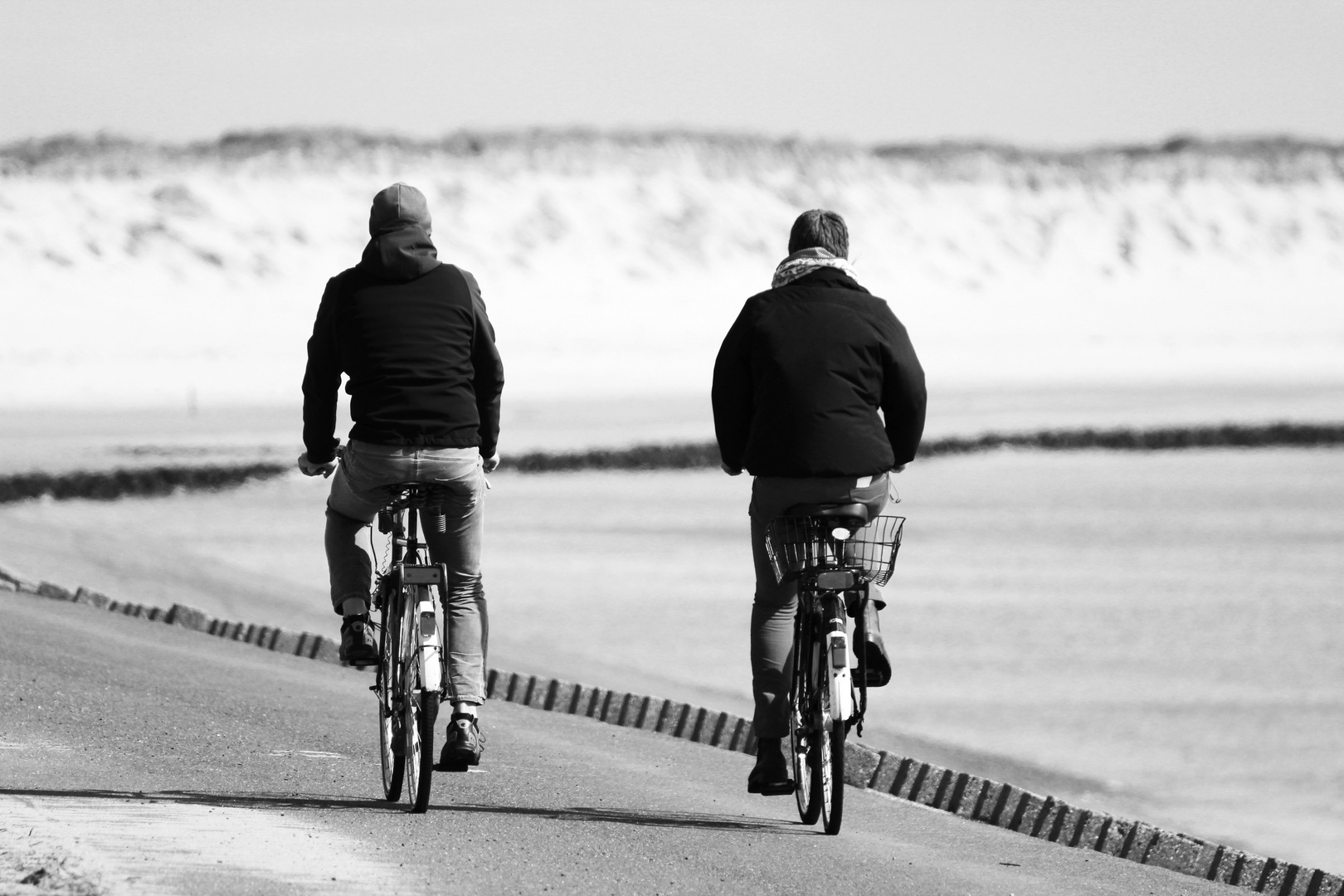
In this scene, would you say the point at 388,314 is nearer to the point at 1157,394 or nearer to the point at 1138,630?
the point at 1138,630

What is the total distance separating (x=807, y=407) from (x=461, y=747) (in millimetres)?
1321

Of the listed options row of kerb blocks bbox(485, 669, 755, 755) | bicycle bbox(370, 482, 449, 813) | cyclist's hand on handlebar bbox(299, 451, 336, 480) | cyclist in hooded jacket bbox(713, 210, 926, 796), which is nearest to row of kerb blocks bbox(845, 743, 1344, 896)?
row of kerb blocks bbox(485, 669, 755, 755)

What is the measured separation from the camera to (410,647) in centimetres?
558

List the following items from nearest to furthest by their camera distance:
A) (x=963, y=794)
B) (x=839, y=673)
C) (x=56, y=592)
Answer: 1. (x=839, y=673)
2. (x=963, y=794)
3. (x=56, y=592)

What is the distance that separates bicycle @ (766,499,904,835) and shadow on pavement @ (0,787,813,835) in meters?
0.36

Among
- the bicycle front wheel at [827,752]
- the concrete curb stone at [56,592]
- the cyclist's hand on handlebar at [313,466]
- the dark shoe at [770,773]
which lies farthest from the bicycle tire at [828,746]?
the concrete curb stone at [56,592]

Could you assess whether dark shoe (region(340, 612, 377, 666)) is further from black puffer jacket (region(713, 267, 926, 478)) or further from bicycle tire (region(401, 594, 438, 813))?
black puffer jacket (region(713, 267, 926, 478))

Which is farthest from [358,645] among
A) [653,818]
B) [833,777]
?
[833,777]

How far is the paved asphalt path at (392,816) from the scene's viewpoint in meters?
5.00

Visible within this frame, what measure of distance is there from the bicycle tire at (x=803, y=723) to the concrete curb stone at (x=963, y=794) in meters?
1.07

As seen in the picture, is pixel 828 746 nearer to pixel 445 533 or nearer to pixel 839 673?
pixel 839 673

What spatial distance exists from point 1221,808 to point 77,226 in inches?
3485

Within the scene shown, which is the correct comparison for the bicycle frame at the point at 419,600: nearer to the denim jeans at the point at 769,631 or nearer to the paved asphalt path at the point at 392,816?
the paved asphalt path at the point at 392,816

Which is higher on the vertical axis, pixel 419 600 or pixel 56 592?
pixel 419 600
